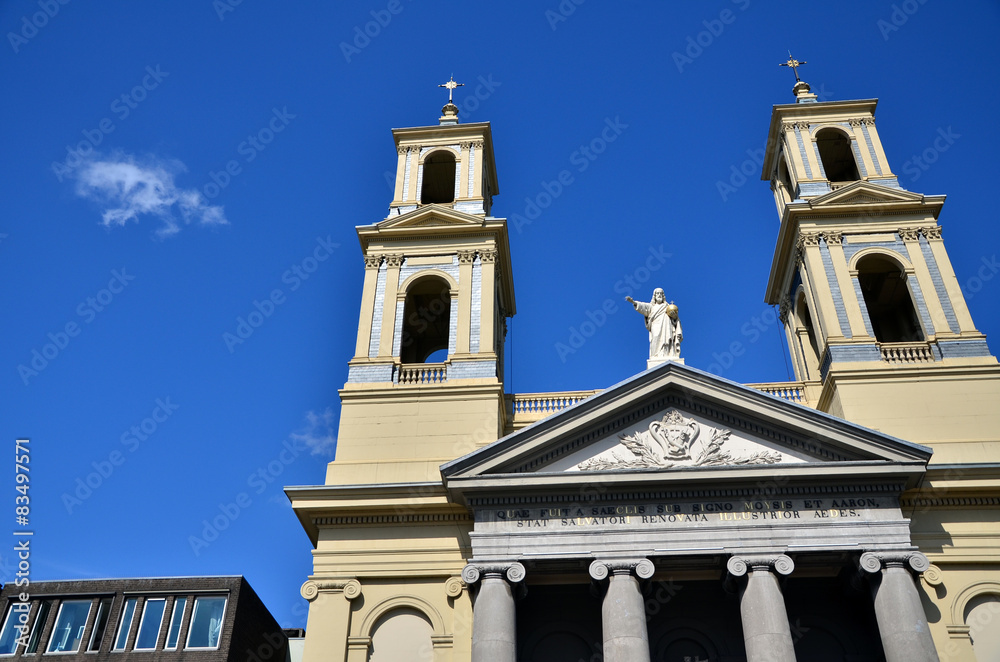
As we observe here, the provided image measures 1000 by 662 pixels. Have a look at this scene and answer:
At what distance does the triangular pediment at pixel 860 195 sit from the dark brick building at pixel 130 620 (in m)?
23.9

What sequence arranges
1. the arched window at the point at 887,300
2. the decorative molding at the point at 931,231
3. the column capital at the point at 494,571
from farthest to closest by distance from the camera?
the arched window at the point at 887,300 < the decorative molding at the point at 931,231 < the column capital at the point at 494,571

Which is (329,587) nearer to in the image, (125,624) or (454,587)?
(454,587)

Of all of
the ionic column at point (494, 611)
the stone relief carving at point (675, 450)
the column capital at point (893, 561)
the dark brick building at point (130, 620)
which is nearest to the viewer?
the ionic column at point (494, 611)

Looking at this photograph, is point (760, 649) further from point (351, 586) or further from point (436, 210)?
point (436, 210)

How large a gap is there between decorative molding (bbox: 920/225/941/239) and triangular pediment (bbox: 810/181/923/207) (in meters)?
1.46

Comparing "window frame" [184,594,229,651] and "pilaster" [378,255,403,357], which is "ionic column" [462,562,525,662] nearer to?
"pilaster" [378,255,403,357]

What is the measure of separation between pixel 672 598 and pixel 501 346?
12618 millimetres

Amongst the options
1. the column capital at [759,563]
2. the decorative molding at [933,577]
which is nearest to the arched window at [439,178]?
the column capital at [759,563]

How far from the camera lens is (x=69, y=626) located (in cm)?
2905

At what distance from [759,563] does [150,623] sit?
19.1 meters

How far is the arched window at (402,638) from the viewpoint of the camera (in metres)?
23.7

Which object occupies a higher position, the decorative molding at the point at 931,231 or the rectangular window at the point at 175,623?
the decorative molding at the point at 931,231

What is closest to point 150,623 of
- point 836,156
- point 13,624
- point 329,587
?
point 13,624

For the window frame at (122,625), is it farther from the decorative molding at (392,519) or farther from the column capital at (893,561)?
the column capital at (893,561)
